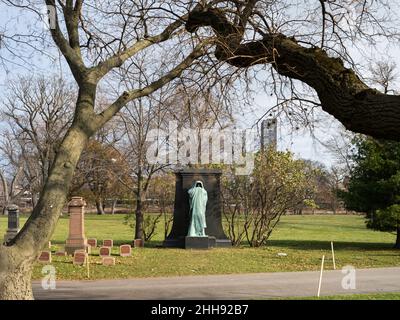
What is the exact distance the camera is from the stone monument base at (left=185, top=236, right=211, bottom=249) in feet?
75.6

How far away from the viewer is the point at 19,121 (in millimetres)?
41688

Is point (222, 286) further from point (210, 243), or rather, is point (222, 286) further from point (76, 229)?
point (210, 243)

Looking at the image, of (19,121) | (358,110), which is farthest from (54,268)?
(19,121)

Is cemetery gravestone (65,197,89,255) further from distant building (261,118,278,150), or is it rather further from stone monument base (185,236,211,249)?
distant building (261,118,278,150)

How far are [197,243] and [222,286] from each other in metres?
10.4

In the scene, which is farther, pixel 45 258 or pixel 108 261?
pixel 45 258

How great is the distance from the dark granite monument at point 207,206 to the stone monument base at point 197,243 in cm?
100

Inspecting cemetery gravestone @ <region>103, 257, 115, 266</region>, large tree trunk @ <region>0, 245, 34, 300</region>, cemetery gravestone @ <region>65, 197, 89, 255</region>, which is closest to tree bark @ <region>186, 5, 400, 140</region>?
large tree trunk @ <region>0, 245, 34, 300</region>

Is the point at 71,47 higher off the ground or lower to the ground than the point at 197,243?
higher

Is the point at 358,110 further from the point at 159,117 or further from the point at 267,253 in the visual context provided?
the point at 159,117

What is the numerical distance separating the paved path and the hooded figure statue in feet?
27.0

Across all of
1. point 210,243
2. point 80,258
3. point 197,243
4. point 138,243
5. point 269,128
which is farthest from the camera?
point 138,243

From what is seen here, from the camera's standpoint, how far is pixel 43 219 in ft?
18.9

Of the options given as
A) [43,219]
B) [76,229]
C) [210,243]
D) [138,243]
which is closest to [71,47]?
[43,219]
